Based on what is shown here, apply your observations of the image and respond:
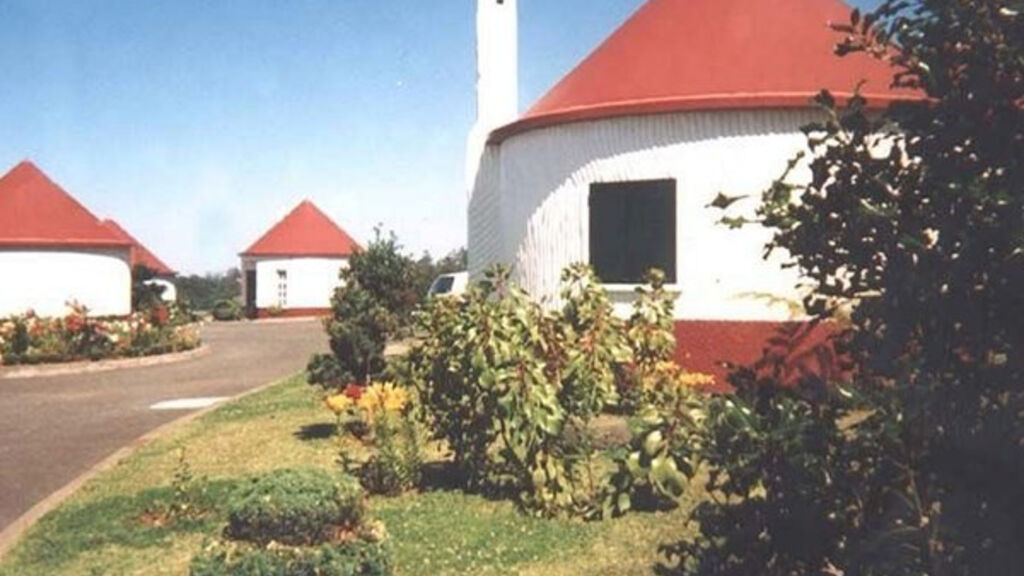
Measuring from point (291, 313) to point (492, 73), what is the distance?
3278cm

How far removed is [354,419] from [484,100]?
9039 millimetres

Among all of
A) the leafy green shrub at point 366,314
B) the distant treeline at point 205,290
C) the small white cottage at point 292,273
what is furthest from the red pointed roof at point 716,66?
the distant treeline at point 205,290

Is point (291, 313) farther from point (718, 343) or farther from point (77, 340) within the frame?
point (718, 343)

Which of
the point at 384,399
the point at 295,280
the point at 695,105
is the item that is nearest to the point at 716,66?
the point at 695,105

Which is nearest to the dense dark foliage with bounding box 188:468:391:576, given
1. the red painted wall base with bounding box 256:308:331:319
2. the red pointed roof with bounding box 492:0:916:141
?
the red pointed roof with bounding box 492:0:916:141

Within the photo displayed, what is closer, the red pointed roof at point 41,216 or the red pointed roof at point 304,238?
the red pointed roof at point 41,216

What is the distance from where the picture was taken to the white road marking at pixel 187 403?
1569 cm

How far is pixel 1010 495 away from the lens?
2.62m

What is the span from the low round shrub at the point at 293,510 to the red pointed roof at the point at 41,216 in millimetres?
28337

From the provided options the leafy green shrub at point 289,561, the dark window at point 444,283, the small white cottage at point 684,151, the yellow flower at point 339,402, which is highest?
the small white cottage at point 684,151

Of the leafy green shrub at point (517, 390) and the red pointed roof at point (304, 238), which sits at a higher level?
the red pointed roof at point (304, 238)

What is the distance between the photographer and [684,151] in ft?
46.1

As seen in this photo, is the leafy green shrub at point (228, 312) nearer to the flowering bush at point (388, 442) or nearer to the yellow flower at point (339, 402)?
the flowering bush at point (388, 442)

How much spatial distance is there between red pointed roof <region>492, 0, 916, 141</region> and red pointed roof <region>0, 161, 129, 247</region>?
2055 centimetres
